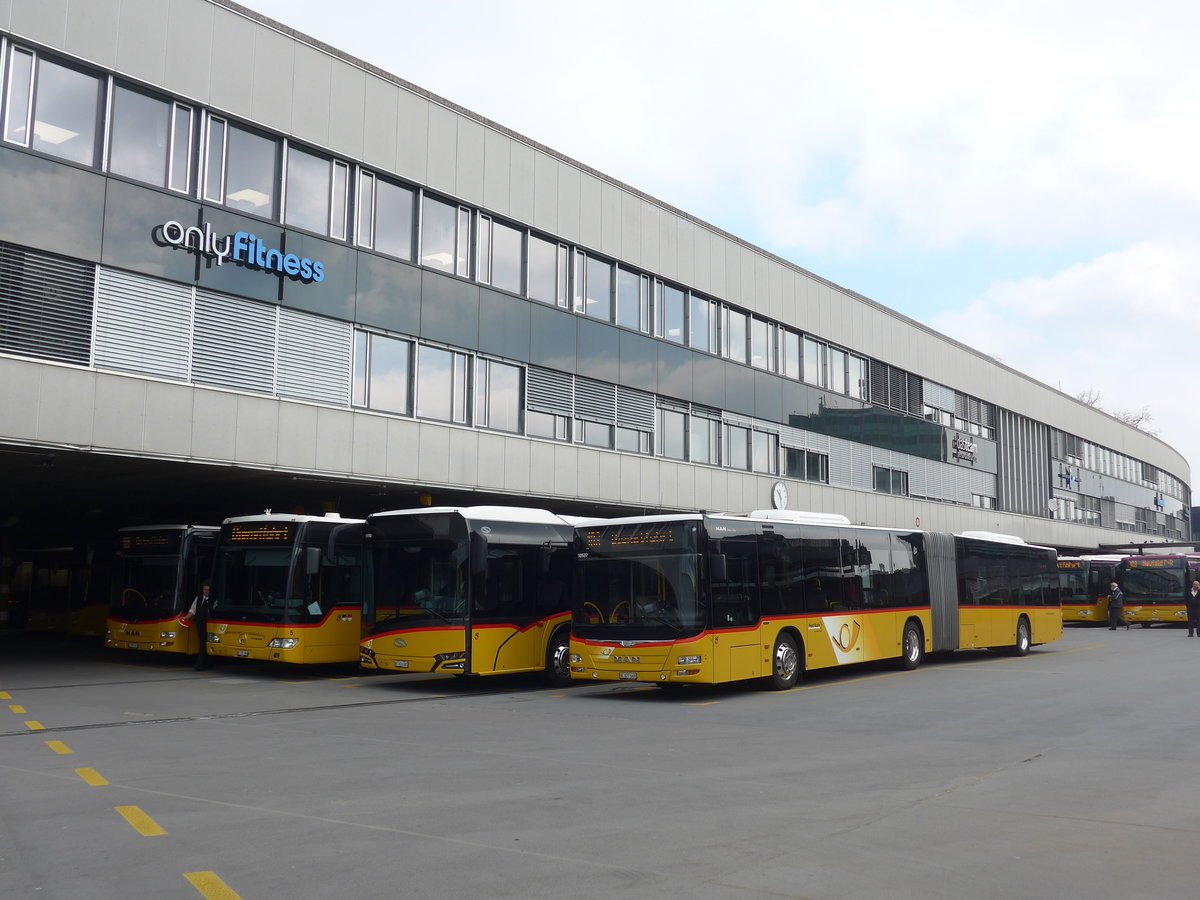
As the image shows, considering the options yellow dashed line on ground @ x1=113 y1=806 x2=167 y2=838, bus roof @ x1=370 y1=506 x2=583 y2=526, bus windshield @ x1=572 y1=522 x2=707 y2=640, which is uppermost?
bus roof @ x1=370 y1=506 x2=583 y2=526

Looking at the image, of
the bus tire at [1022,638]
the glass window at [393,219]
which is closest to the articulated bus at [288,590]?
the glass window at [393,219]

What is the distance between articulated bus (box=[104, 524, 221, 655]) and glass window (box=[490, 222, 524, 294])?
872 centimetres

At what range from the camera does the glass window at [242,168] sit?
67.8ft

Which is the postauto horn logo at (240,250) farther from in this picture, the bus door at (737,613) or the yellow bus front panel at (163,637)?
the bus door at (737,613)

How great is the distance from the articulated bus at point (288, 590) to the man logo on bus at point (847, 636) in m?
8.67

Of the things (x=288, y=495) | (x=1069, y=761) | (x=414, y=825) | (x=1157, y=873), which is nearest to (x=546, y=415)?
(x=288, y=495)

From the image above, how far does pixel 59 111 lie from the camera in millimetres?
18500

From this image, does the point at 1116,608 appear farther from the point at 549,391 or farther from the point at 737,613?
the point at 737,613

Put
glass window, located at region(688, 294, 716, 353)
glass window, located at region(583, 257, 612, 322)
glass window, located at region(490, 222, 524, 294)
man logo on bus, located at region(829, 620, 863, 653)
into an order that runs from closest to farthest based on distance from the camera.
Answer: man logo on bus, located at region(829, 620, 863, 653), glass window, located at region(490, 222, 524, 294), glass window, located at region(583, 257, 612, 322), glass window, located at region(688, 294, 716, 353)

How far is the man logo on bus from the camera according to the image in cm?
1994

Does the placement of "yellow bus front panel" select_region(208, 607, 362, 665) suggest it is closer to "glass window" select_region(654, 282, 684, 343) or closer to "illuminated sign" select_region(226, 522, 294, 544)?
"illuminated sign" select_region(226, 522, 294, 544)

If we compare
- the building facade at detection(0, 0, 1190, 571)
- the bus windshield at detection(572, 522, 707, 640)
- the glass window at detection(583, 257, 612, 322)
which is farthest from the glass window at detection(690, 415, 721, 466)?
the bus windshield at detection(572, 522, 707, 640)

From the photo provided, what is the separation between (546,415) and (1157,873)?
70.1 feet

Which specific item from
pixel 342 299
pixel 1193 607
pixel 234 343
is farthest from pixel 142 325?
pixel 1193 607
